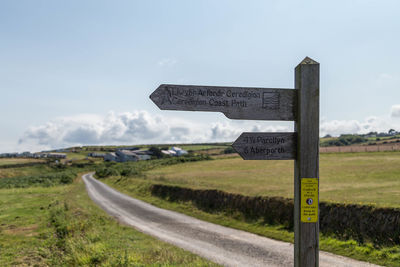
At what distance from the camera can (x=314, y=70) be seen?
157 inches

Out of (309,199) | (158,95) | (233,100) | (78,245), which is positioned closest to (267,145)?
(233,100)

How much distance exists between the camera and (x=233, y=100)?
13.5 feet

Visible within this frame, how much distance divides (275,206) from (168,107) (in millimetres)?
13915

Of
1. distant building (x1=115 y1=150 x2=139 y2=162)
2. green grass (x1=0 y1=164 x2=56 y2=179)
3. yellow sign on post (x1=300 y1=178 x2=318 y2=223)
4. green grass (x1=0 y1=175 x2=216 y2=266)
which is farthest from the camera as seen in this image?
distant building (x1=115 y1=150 x2=139 y2=162)

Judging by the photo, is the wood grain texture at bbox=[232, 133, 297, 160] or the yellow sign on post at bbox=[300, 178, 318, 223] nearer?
the yellow sign on post at bbox=[300, 178, 318, 223]

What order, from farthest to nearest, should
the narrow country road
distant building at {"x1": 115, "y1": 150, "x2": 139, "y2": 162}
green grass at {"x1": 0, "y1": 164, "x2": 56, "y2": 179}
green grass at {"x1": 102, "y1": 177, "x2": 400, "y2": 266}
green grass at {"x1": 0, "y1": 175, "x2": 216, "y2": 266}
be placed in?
distant building at {"x1": 115, "y1": 150, "x2": 139, "y2": 162} < green grass at {"x1": 0, "y1": 164, "x2": 56, "y2": 179} < the narrow country road < green grass at {"x1": 102, "y1": 177, "x2": 400, "y2": 266} < green grass at {"x1": 0, "y1": 175, "x2": 216, "y2": 266}

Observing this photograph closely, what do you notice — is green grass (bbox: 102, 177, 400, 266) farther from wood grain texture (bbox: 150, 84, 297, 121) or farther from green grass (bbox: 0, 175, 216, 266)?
wood grain texture (bbox: 150, 84, 297, 121)

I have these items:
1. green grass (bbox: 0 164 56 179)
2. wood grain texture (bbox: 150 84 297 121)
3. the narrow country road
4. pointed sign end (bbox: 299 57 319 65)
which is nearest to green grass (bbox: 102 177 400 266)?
the narrow country road

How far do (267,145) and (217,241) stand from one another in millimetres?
10697

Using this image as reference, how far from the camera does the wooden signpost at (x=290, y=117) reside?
13.0 feet

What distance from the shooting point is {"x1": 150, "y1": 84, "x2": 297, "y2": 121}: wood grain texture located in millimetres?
4070

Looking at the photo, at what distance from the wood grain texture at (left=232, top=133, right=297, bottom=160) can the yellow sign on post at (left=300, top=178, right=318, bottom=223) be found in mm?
402

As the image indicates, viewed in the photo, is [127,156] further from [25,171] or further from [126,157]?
[25,171]

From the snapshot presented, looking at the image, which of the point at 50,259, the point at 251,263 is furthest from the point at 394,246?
the point at 50,259
